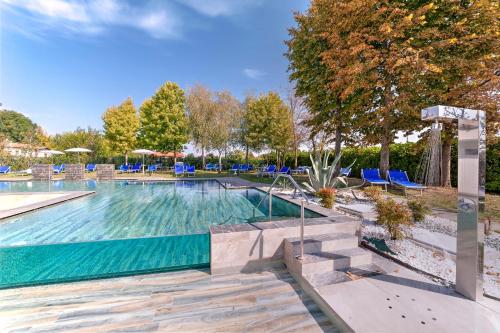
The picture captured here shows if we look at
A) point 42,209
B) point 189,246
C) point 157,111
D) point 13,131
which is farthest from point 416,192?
point 13,131

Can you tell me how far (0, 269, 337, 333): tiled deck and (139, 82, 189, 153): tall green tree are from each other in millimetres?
23245

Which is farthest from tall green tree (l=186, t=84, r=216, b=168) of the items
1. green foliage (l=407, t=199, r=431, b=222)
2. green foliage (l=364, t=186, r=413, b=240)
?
green foliage (l=364, t=186, r=413, b=240)

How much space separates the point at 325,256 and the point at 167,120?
79.6ft

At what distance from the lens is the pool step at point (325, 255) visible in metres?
3.20

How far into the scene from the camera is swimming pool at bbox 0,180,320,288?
3.77m

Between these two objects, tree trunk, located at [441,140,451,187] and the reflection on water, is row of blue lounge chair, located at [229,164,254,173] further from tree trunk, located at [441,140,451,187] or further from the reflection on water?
tree trunk, located at [441,140,451,187]

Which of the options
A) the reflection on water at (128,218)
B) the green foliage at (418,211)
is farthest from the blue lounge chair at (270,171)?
the green foliage at (418,211)

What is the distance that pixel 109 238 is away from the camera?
5.05m

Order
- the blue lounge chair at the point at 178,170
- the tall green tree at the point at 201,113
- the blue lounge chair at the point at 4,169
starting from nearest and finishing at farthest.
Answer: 1. the blue lounge chair at the point at 4,169
2. the blue lounge chair at the point at 178,170
3. the tall green tree at the point at 201,113

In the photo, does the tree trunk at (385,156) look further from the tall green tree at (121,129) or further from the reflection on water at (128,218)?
the tall green tree at (121,129)

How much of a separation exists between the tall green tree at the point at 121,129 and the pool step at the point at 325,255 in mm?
28482

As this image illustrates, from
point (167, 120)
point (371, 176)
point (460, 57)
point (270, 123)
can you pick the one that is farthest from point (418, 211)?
point (167, 120)

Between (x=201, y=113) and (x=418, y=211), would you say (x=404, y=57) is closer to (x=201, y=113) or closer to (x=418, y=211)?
(x=418, y=211)

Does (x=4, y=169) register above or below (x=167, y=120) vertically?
below
